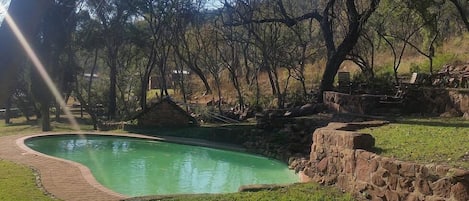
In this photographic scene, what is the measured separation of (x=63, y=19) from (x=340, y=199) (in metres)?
18.5

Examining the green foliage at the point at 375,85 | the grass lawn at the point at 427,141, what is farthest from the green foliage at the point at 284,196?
the green foliage at the point at 375,85

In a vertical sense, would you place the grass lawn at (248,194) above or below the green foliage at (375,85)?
below

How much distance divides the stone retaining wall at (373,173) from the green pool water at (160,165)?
7.55ft

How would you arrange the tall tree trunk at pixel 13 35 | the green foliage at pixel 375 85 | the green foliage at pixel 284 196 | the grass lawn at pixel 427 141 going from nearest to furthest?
the tall tree trunk at pixel 13 35
the grass lawn at pixel 427 141
the green foliage at pixel 284 196
the green foliage at pixel 375 85

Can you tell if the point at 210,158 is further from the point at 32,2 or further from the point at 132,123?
the point at 32,2

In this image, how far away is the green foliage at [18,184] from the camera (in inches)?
305

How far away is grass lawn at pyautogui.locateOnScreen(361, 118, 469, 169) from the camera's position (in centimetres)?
666

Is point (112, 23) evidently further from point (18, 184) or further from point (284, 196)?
point (284, 196)

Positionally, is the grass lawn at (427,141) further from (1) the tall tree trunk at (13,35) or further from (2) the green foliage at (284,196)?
(1) the tall tree trunk at (13,35)

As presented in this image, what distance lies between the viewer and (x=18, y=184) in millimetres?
8672

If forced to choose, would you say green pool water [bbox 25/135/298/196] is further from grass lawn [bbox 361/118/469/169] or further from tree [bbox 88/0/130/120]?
tree [bbox 88/0/130/120]

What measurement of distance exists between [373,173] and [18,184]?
610 cm

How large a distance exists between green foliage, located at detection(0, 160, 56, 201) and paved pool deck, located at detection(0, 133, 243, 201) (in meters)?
0.20

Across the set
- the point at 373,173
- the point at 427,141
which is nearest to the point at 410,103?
the point at 427,141
